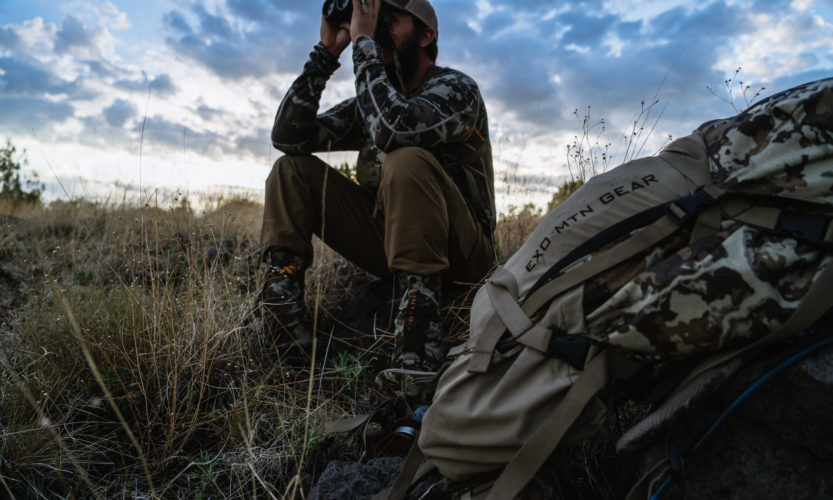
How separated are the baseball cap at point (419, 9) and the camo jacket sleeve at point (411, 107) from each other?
416mm

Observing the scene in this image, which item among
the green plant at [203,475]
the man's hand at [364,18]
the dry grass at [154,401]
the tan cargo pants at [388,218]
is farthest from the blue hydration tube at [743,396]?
the man's hand at [364,18]

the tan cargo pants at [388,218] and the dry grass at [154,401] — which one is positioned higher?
the tan cargo pants at [388,218]

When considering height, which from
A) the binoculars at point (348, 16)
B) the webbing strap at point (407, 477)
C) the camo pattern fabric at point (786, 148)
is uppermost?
the binoculars at point (348, 16)

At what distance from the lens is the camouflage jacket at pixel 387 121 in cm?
241

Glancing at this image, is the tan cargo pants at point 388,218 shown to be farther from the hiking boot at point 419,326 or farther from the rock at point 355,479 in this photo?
the rock at point 355,479

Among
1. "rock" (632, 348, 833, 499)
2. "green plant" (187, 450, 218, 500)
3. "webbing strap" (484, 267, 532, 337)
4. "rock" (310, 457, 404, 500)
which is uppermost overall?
"webbing strap" (484, 267, 532, 337)

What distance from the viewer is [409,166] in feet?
7.38

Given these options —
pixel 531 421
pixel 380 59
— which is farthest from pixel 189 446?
pixel 380 59

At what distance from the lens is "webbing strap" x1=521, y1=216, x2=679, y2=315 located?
119 cm

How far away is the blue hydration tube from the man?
1158 millimetres

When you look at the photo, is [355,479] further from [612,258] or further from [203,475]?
[612,258]

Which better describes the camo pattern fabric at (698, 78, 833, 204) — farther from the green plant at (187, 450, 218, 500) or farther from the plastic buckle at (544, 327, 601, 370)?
the green plant at (187, 450, 218, 500)

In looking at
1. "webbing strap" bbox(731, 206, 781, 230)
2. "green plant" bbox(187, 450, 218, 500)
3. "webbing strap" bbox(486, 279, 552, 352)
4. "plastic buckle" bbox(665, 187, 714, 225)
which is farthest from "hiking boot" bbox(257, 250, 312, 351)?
"webbing strap" bbox(731, 206, 781, 230)

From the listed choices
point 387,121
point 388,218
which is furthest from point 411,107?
point 388,218
